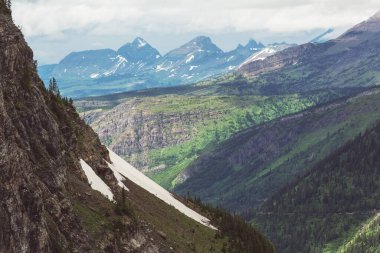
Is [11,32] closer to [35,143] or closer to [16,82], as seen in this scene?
[16,82]

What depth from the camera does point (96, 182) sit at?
90.9 meters

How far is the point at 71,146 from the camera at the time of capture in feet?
292

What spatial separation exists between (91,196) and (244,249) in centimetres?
5568

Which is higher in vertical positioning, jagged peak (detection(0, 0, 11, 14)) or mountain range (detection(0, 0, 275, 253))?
jagged peak (detection(0, 0, 11, 14))

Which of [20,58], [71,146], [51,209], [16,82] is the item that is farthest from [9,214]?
[71,146]

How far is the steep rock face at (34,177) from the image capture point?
46781 mm

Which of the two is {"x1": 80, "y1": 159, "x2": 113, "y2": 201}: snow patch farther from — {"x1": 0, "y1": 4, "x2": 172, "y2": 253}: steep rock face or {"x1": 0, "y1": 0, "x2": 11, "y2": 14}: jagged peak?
{"x1": 0, "y1": 0, "x2": 11, "y2": 14}: jagged peak

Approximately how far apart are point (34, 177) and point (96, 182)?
3667cm

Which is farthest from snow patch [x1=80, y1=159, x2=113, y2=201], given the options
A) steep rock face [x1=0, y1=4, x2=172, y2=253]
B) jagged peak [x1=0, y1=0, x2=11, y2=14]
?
A: jagged peak [x1=0, y1=0, x2=11, y2=14]

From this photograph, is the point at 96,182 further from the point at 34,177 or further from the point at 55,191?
the point at 34,177

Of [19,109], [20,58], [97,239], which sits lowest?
[97,239]

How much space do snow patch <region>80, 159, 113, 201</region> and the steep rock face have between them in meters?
5.31

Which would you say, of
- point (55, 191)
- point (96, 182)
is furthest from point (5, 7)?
point (96, 182)

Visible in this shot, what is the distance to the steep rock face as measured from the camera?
4678cm
